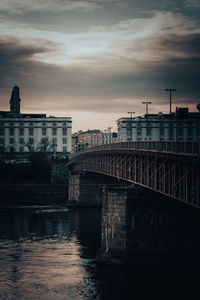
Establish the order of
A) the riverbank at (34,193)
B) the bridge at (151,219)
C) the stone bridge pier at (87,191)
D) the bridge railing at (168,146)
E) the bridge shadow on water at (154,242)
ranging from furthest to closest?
the riverbank at (34,193) → the stone bridge pier at (87,191) → the bridge at (151,219) → the bridge shadow on water at (154,242) → the bridge railing at (168,146)

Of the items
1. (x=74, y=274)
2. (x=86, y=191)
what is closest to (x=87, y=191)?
(x=86, y=191)

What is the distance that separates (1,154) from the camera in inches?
7579

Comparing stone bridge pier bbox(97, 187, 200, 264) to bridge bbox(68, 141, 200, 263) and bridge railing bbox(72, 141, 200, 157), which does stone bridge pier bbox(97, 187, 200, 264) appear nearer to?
bridge bbox(68, 141, 200, 263)

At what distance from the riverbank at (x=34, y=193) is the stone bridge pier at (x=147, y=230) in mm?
67189

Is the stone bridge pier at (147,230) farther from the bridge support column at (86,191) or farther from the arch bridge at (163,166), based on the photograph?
the bridge support column at (86,191)

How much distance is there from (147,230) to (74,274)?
25.6ft

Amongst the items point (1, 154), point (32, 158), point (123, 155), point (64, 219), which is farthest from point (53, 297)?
point (1, 154)

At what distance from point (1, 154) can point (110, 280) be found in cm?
14821

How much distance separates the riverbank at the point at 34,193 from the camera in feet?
407

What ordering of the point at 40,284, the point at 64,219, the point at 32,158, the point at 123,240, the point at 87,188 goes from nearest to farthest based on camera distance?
the point at 40,284 < the point at 123,240 < the point at 64,219 < the point at 87,188 < the point at 32,158

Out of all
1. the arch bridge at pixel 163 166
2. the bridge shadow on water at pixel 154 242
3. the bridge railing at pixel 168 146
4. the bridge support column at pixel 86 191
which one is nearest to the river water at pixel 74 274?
the bridge shadow on water at pixel 154 242

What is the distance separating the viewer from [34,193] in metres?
136

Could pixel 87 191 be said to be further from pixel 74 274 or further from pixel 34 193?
pixel 74 274

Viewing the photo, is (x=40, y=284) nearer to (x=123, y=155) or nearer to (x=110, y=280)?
(x=110, y=280)
